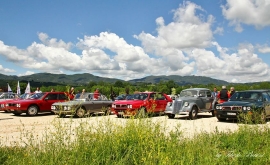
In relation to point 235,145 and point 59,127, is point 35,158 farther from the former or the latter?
point 235,145

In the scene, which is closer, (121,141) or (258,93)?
(121,141)

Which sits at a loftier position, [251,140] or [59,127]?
[59,127]

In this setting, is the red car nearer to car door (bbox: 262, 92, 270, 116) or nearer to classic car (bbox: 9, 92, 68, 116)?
classic car (bbox: 9, 92, 68, 116)

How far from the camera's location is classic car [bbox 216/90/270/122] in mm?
12164

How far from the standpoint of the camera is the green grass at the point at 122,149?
4.75 metres

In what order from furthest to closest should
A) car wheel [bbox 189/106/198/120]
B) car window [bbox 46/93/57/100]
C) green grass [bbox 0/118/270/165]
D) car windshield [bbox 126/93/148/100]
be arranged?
car window [bbox 46/93/57/100] < car windshield [bbox 126/93/148/100] < car wheel [bbox 189/106/198/120] < green grass [bbox 0/118/270/165]

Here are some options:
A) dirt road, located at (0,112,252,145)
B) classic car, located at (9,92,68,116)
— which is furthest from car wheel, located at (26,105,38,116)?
dirt road, located at (0,112,252,145)

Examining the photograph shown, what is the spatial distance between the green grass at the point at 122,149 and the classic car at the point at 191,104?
8200mm

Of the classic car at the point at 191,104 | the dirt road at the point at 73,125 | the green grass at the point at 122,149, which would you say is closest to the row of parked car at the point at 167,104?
the classic car at the point at 191,104

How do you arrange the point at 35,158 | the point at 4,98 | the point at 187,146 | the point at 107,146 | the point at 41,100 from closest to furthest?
the point at 35,158 < the point at 107,146 < the point at 187,146 < the point at 41,100 < the point at 4,98

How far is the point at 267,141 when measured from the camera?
21.8 feet

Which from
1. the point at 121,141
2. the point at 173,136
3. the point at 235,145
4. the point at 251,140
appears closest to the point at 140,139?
the point at 121,141

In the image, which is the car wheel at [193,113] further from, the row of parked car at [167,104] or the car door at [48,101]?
the car door at [48,101]

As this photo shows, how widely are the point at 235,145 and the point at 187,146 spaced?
1.46 metres
